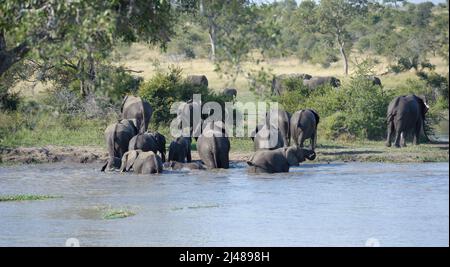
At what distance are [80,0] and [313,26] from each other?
47902 mm

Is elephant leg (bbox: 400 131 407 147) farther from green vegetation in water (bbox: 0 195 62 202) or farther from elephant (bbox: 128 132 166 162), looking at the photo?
green vegetation in water (bbox: 0 195 62 202)

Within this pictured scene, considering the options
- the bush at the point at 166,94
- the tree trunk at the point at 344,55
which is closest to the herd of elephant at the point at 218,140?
the bush at the point at 166,94

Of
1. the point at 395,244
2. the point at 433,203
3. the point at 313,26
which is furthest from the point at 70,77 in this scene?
the point at 313,26

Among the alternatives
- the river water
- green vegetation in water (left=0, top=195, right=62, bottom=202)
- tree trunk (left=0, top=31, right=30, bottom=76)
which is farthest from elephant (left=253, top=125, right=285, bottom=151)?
tree trunk (left=0, top=31, right=30, bottom=76)

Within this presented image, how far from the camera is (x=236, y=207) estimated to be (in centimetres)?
1675

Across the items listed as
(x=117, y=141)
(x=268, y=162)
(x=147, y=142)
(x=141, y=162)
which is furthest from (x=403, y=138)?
(x=141, y=162)

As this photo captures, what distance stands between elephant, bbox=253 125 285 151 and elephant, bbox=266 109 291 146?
115 cm

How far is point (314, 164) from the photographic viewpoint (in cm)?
2295

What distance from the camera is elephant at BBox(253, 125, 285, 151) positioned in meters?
23.1

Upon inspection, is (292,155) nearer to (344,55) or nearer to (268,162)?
(268,162)

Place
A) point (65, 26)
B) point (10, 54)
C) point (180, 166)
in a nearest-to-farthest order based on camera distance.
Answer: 1. point (65, 26)
2. point (10, 54)
3. point (180, 166)

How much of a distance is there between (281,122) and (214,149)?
135 inches

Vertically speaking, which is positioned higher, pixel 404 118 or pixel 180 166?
pixel 404 118

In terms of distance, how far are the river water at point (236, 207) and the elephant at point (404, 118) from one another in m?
3.10
